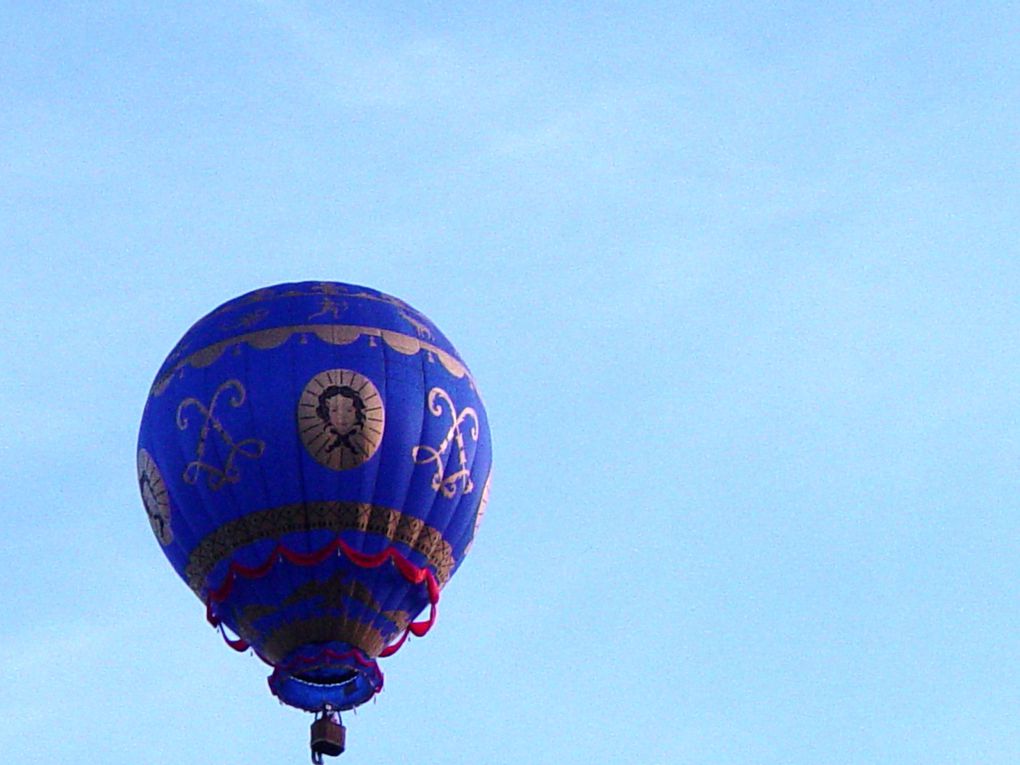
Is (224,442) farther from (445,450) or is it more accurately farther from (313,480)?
(445,450)

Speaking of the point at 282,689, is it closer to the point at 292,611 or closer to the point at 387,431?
the point at 292,611

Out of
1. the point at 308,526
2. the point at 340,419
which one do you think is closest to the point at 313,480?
the point at 308,526

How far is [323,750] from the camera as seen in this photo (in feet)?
127

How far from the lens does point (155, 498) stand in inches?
1528

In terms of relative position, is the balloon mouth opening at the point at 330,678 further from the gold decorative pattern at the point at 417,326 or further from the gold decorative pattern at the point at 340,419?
the gold decorative pattern at the point at 417,326

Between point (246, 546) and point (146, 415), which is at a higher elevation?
point (146, 415)

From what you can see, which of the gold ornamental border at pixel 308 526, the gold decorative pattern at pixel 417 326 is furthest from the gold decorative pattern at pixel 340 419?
the gold decorative pattern at pixel 417 326

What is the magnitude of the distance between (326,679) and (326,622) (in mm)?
1106

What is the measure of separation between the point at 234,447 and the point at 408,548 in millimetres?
2703

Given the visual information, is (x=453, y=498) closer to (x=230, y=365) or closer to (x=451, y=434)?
(x=451, y=434)

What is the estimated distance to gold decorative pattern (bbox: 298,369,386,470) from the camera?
37.7 metres

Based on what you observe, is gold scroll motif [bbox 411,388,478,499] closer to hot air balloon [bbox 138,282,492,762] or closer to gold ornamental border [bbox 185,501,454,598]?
hot air balloon [bbox 138,282,492,762]

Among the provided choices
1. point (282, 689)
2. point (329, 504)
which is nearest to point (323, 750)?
point (282, 689)

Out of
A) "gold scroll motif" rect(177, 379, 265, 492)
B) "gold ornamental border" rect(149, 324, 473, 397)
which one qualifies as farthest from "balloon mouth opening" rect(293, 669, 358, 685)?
"gold ornamental border" rect(149, 324, 473, 397)
